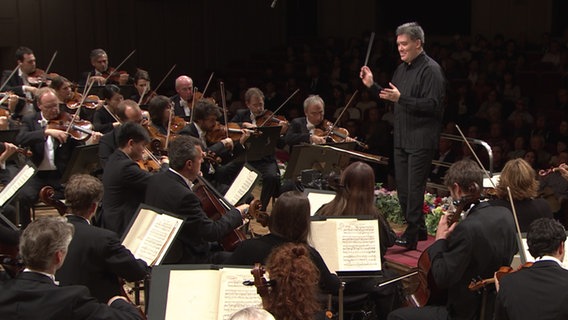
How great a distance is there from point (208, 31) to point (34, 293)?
13198 mm

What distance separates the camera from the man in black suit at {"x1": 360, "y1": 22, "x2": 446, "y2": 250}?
5.55 m

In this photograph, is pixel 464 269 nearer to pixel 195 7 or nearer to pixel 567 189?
pixel 567 189

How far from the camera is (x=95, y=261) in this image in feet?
12.8

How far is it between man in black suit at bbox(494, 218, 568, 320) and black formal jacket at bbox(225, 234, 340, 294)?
796mm

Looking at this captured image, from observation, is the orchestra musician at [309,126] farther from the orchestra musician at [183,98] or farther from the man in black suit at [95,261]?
the man in black suit at [95,261]

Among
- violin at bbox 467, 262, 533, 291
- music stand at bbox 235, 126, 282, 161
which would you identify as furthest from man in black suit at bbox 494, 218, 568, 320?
music stand at bbox 235, 126, 282, 161

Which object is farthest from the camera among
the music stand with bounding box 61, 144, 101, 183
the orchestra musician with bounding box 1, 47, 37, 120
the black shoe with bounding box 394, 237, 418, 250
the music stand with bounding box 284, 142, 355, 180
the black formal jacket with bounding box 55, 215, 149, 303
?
the orchestra musician with bounding box 1, 47, 37, 120

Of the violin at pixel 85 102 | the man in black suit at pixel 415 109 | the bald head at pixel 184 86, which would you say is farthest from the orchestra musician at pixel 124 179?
the violin at pixel 85 102

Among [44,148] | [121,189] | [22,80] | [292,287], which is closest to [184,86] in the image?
[44,148]

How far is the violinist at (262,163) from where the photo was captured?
747 centimetres

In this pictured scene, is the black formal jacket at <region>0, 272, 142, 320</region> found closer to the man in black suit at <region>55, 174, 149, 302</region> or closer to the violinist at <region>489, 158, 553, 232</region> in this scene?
the man in black suit at <region>55, 174, 149, 302</region>

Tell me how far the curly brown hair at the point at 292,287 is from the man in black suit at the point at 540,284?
98cm

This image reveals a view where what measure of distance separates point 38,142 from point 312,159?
2253mm

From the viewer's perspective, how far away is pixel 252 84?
14.1 meters
